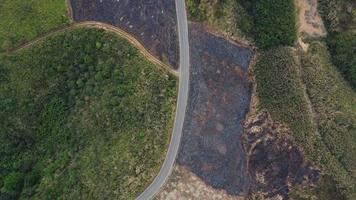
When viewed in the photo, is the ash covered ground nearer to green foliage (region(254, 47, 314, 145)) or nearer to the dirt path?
the dirt path

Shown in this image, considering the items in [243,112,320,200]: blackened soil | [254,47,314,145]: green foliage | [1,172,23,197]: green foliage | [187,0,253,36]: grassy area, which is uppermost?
[187,0,253,36]: grassy area

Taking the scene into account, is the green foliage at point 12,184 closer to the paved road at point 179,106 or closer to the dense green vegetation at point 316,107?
the paved road at point 179,106

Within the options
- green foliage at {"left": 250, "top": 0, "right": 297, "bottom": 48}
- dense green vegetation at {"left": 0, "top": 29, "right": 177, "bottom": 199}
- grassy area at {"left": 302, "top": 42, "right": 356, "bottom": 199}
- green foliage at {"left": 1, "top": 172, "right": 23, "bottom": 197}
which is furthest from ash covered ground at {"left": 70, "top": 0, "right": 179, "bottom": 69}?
green foliage at {"left": 1, "top": 172, "right": 23, "bottom": 197}

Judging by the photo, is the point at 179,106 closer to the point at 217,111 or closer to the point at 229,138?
the point at 217,111

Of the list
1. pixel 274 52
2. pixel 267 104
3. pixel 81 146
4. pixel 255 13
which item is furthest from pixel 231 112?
pixel 81 146

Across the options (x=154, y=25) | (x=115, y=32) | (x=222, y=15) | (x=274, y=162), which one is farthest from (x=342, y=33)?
(x=115, y=32)

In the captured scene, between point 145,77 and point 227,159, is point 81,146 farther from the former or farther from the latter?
point 227,159

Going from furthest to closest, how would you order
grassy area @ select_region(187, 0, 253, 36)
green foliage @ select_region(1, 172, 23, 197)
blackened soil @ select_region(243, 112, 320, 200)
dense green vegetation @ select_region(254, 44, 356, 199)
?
grassy area @ select_region(187, 0, 253, 36) < dense green vegetation @ select_region(254, 44, 356, 199) < blackened soil @ select_region(243, 112, 320, 200) < green foliage @ select_region(1, 172, 23, 197)
